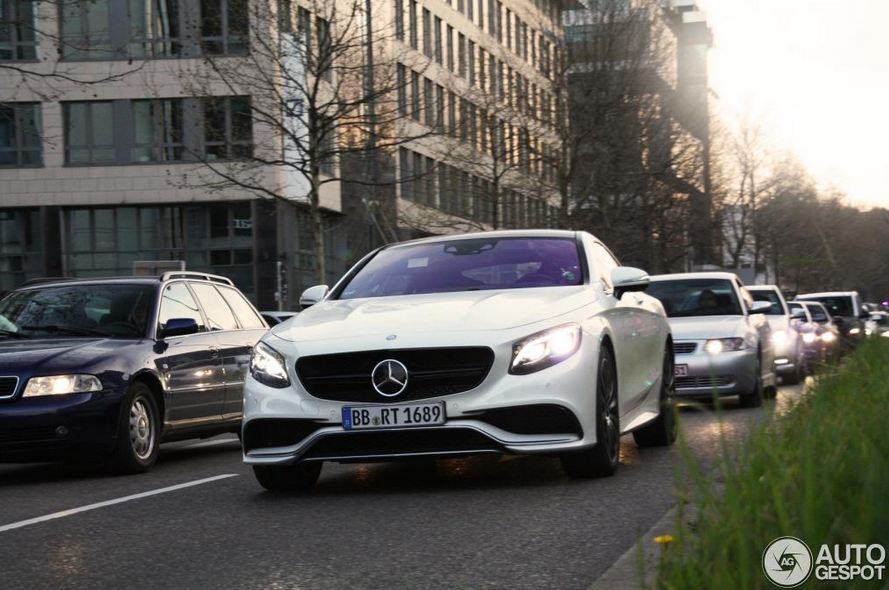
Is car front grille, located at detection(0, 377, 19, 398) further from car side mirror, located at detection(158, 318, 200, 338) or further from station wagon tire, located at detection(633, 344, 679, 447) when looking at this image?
station wagon tire, located at detection(633, 344, 679, 447)

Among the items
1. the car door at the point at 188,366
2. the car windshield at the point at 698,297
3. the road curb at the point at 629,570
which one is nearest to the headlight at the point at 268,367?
the road curb at the point at 629,570

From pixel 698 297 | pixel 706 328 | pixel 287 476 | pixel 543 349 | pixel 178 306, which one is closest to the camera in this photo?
pixel 543 349

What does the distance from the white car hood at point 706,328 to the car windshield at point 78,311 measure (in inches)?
285

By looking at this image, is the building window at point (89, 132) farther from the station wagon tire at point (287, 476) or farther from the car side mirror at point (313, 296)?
the station wagon tire at point (287, 476)

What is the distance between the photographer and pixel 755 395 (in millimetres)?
16969

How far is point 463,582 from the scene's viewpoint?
538cm

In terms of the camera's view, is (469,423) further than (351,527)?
Yes

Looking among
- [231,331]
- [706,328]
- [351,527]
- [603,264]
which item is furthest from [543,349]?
[706,328]

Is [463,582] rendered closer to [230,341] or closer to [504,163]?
[230,341]

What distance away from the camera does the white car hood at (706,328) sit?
17.1 metres

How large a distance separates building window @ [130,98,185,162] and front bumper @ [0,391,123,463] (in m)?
39.9

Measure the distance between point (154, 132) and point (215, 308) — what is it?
38021mm

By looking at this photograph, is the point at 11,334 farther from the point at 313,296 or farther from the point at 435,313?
the point at 435,313

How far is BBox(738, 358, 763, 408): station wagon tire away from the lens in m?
16.9
